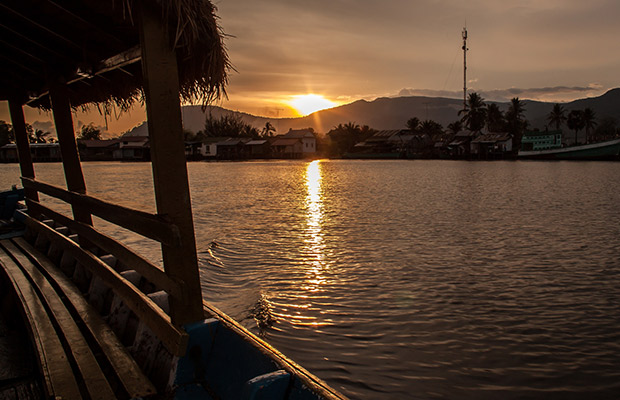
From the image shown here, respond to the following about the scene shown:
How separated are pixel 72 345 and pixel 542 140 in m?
80.2

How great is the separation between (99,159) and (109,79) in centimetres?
10303

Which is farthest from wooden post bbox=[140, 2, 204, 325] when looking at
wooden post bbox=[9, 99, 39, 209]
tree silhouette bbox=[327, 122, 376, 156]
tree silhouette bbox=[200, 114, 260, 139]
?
tree silhouette bbox=[200, 114, 260, 139]

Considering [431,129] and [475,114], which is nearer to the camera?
[475,114]

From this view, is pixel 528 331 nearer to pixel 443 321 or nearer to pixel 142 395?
pixel 443 321

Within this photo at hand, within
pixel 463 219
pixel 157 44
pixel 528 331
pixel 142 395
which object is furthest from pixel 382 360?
pixel 463 219

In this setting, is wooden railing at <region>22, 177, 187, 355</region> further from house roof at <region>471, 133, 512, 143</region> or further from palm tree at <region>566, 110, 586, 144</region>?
palm tree at <region>566, 110, 586, 144</region>

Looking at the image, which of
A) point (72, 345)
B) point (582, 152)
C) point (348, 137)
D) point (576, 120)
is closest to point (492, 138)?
point (582, 152)

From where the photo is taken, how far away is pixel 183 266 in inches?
125

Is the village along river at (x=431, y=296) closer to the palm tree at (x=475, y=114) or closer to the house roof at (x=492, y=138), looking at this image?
the house roof at (x=492, y=138)

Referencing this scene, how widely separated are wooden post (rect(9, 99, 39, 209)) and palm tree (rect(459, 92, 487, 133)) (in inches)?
3409

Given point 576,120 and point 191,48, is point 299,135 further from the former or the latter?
point 191,48

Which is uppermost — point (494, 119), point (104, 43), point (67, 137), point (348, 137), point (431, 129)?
point (494, 119)

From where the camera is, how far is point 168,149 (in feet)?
9.95

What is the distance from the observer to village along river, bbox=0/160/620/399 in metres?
5.06
